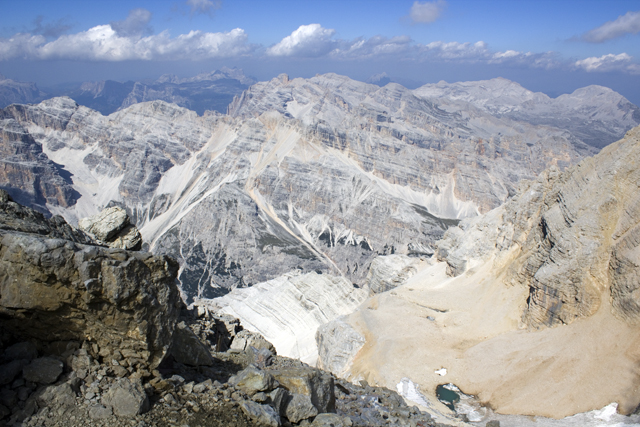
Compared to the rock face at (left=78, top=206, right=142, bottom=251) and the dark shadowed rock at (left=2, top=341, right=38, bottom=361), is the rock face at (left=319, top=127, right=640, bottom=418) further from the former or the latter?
the dark shadowed rock at (left=2, top=341, right=38, bottom=361)

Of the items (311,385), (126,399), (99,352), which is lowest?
(311,385)

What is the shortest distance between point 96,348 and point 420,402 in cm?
2984

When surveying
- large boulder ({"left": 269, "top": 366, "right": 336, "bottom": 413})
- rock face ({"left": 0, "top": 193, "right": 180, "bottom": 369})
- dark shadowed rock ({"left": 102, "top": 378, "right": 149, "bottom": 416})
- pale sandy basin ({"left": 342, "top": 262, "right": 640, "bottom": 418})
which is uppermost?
rock face ({"left": 0, "top": 193, "right": 180, "bottom": 369})

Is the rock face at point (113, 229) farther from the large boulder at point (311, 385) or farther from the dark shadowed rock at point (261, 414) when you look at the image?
the dark shadowed rock at point (261, 414)

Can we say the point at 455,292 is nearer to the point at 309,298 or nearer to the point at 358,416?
the point at 309,298

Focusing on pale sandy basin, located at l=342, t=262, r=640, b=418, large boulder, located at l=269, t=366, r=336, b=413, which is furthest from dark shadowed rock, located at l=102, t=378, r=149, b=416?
pale sandy basin, located at l=342, t=262, r=640, b=418

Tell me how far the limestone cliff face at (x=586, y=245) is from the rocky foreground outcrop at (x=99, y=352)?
112ft

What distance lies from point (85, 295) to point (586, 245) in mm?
43624

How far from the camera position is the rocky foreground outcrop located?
10820mm

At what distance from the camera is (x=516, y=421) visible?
3075cm

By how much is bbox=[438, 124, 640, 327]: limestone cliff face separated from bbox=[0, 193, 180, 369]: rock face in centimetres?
3719

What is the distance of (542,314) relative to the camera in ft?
136

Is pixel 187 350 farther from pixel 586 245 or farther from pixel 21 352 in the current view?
pixel 586 245

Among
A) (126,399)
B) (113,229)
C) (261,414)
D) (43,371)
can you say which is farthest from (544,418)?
(43,371)
